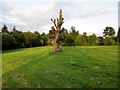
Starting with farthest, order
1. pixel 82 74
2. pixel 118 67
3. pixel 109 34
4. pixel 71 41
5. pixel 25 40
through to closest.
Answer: pixel 109 34, pixel 71 41, pixel 25 40, pixel 118 67, pixel 82 74

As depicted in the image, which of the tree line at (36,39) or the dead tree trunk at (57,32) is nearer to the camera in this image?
the dead tree trunk at (57,32)

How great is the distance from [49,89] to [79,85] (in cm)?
198

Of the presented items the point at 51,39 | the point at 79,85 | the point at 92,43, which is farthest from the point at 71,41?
the point at 79,85

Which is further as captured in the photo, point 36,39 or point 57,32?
point 36,39

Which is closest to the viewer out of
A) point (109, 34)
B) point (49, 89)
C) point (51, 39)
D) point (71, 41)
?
point (49, 89)

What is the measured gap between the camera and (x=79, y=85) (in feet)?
42.7

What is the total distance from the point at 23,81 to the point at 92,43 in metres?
57.3

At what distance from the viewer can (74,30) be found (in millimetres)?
85500

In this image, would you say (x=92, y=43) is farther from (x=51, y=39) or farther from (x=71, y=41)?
(x=51, y=39)

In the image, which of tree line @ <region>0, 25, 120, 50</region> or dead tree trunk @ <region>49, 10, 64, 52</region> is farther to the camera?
tree line @ <region>0, 25, 120, 50</region>

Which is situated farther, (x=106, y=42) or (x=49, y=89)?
(x=106, y=42)

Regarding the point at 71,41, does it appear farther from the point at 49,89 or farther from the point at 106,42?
the point at 49,89

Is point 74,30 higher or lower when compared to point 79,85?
higher

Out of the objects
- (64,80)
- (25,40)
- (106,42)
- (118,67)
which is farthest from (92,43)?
(64,80)
